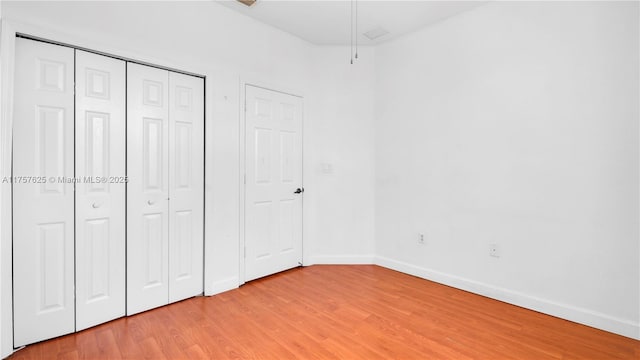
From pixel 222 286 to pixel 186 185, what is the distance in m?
1.05

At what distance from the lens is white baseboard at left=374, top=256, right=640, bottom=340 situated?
2.19m

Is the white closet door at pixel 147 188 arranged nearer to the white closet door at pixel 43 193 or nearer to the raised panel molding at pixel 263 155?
the white closet door at pixel 43 193

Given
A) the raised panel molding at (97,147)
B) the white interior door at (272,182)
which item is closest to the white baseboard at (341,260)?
the white interior door at (272,182)

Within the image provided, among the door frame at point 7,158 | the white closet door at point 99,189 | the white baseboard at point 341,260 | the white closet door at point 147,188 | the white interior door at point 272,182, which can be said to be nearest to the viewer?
the door frame at point 7,158

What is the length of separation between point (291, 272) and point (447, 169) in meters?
2.12

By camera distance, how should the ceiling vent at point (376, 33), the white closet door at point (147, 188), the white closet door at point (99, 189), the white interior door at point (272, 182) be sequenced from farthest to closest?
the ceiling vent at point (376, 33) → the white interior door at point (272, 182) → the white closet door at point (147, 188) → the white closet door at point (99, 189)

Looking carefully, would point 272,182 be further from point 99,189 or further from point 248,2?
point 248,2

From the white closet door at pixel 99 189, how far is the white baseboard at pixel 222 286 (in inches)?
27.3

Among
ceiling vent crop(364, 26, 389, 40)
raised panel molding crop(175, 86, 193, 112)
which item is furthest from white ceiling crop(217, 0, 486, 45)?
raised panel molding crop(175, 86, 193, 112)

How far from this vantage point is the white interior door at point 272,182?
3.21 meters

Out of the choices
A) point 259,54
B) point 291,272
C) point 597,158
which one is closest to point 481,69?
point 597,158

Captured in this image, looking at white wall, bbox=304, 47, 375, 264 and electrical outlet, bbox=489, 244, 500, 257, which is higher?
white wall, bbox=304, 47, 375, 264

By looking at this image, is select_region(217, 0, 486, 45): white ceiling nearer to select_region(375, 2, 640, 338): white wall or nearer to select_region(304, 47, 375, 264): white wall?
select_region(375, 2, 640, 338): white wall

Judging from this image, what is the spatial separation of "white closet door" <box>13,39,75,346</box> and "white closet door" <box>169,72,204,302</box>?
2.28 feet
